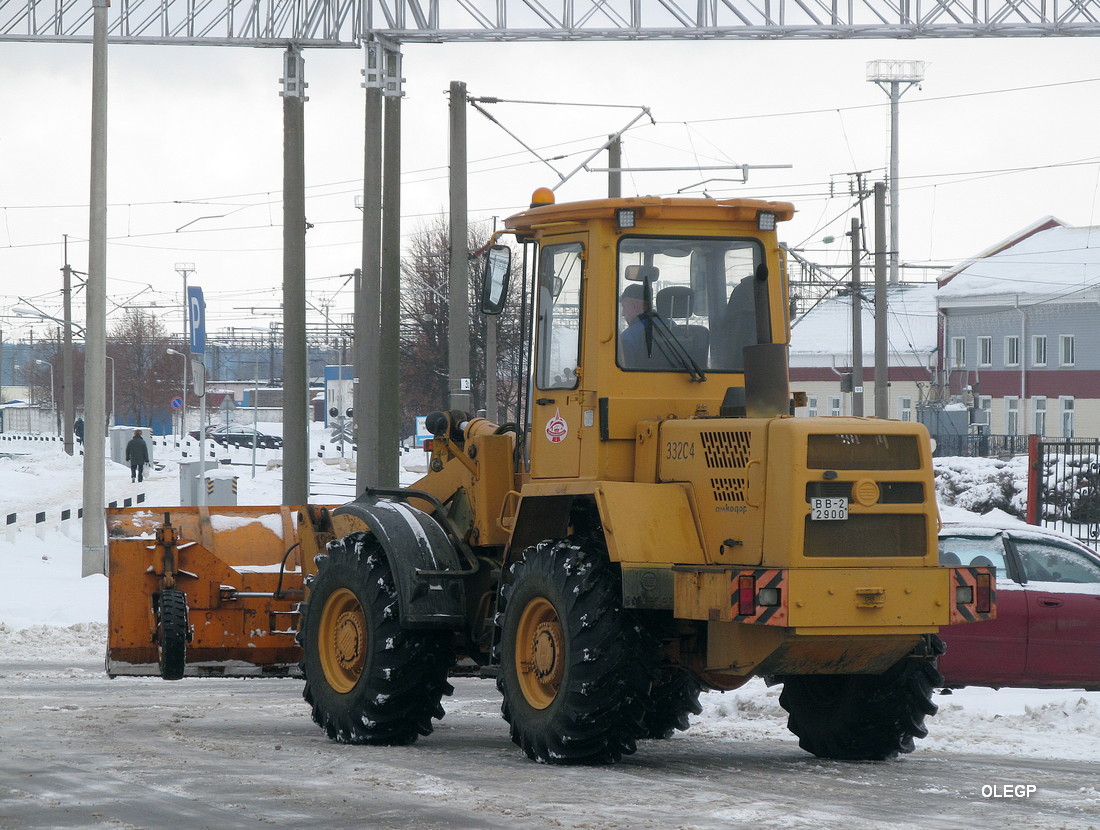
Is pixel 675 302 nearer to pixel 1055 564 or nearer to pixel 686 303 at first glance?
pixel 686 303

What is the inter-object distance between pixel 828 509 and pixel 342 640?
3.37 meters

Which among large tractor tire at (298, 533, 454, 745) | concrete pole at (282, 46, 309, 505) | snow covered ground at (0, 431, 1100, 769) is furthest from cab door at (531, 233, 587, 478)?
concrete pole at (282, 46, 309, 505)

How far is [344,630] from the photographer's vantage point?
9688mm

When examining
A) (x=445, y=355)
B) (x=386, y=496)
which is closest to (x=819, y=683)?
(x=386, y=496)

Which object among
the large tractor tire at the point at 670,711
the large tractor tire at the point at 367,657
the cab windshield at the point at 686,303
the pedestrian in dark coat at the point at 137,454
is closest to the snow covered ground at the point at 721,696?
the large tractor tire at the point at 670,711

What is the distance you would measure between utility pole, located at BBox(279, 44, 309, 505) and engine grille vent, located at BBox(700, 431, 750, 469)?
48.6ft

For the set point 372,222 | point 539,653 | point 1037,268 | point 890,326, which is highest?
point 1037,268

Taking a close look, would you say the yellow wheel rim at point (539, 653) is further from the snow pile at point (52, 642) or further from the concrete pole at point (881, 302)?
the concrete pole at point (881, 302)

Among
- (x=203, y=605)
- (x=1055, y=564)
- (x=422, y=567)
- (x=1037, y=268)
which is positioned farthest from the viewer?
(x=1037, y=268)

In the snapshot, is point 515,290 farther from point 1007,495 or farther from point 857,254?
point 857,254

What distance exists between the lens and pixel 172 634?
1021 centimetres

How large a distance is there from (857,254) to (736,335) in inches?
1325

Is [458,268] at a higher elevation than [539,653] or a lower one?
higher

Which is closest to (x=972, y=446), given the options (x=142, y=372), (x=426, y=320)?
(x=426, y=320)
